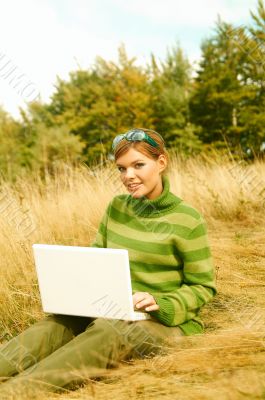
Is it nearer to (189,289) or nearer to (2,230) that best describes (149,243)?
(189,289)

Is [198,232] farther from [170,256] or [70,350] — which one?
[70,350]

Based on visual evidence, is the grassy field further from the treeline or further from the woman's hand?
the treeline

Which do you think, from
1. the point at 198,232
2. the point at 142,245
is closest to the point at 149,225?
the point at 142,245

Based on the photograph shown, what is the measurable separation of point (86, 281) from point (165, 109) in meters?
25.5

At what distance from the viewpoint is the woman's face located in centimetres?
252

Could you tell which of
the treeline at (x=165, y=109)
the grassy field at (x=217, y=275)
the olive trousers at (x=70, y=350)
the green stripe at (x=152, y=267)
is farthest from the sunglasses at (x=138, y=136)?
the treeline at (x=165, y=109)

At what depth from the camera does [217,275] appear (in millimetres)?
3818

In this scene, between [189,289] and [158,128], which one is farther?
[158,128]

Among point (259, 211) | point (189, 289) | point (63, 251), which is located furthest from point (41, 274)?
point (259, 211)

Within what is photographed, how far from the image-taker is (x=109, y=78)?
30797mm

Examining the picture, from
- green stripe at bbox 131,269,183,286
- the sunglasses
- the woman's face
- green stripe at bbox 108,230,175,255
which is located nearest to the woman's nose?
the woman's face

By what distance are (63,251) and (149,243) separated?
0.42m

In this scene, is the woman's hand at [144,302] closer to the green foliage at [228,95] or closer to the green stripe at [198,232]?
the green stripe at [198,232]

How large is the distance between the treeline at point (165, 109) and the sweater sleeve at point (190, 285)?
1790cm
